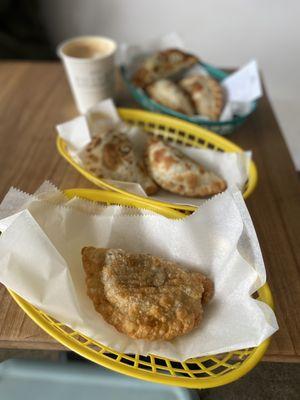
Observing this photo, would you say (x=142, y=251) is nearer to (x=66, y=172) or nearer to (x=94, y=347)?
(x=94, y=347)

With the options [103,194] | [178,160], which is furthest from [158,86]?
[103,194]

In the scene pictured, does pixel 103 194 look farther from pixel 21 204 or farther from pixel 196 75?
pixel 196 75

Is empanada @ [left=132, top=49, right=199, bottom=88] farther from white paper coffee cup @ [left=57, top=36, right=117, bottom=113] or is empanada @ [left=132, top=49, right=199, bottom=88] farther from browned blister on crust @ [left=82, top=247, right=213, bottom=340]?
browned blister on crust @ [left=82, top=247, right=213, bottom=340]

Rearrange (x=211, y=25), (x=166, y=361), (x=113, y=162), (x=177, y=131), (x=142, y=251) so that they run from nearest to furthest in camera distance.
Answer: (x=166, y=361) < (x=142, y=251) < (x=113, y=162) < (x=177, y=131) < (x=211, y=25)

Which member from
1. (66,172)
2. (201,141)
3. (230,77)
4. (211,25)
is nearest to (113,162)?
(66,172)

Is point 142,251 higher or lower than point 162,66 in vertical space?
lower
